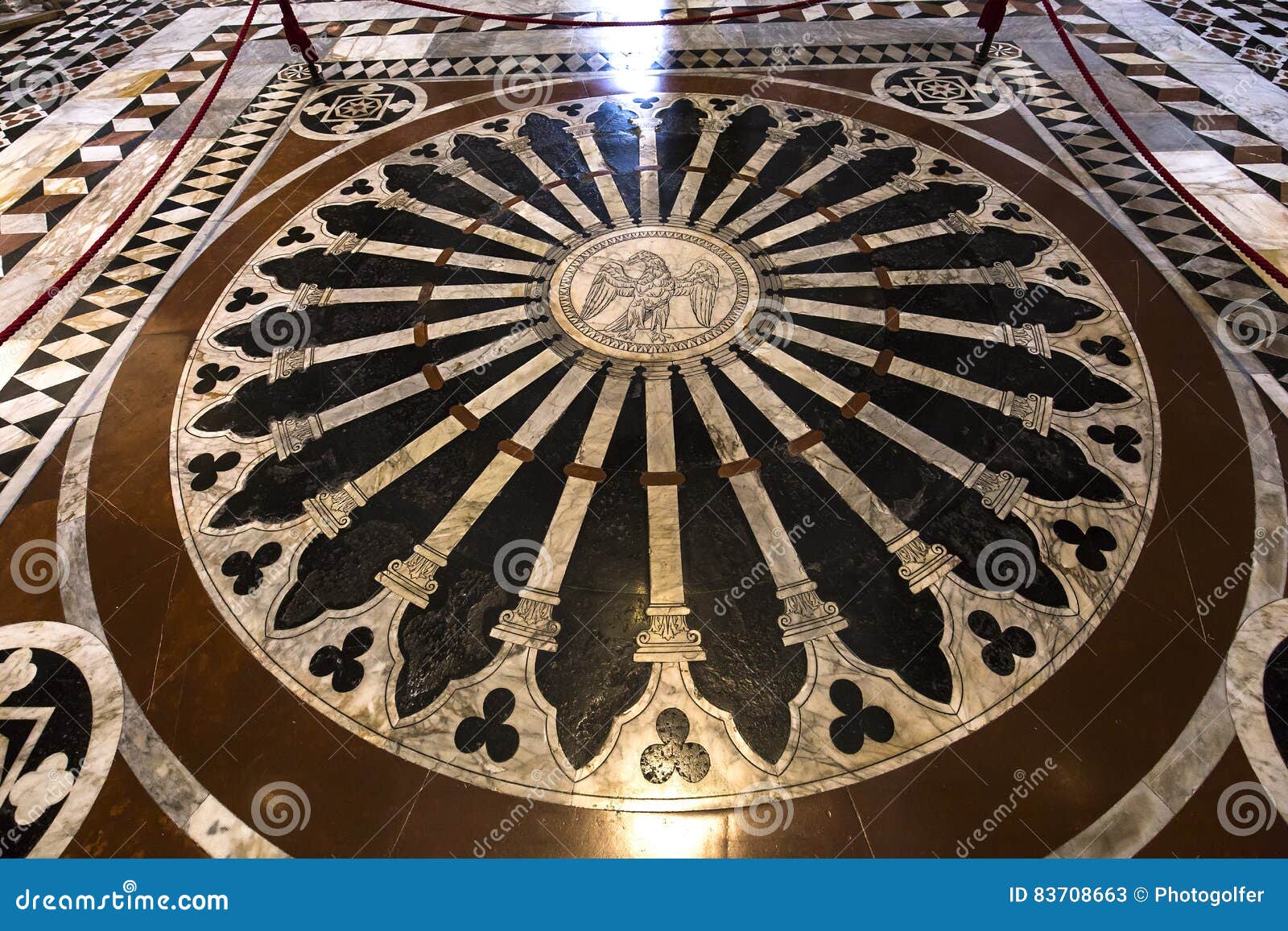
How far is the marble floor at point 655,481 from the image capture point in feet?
8.82

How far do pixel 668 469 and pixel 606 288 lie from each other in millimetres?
1469

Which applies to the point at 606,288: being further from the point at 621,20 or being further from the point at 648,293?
the point at 621,20

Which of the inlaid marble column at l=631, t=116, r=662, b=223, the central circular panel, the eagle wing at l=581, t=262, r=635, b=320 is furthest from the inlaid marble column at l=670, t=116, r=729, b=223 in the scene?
the eagle wing at l=581, t=262, r=635, b=320

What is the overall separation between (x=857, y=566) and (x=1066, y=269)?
2790 mm

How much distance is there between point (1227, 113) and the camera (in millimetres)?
5812

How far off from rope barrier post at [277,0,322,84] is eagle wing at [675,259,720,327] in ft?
16.0

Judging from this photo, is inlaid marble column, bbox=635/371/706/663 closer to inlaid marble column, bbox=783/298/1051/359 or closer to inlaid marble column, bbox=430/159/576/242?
inlaid marble column, bbox=783/298/1051/359

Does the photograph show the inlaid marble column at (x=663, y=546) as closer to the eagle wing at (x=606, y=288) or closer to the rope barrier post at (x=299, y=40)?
the eagle wing at (x=606, y=288)

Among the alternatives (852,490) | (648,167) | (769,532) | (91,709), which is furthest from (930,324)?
(91,709)

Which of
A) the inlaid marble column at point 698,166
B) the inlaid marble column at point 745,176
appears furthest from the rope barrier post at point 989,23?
the inlaid marble column at point 698,166

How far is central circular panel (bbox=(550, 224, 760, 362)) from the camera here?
4.13 metres

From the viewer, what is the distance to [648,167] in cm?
539

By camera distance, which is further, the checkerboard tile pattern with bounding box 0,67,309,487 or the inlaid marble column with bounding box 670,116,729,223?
the inlaid marble column with bounding box 670,116,729,223

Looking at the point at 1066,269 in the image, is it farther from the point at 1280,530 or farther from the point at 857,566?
the point at 857,566
